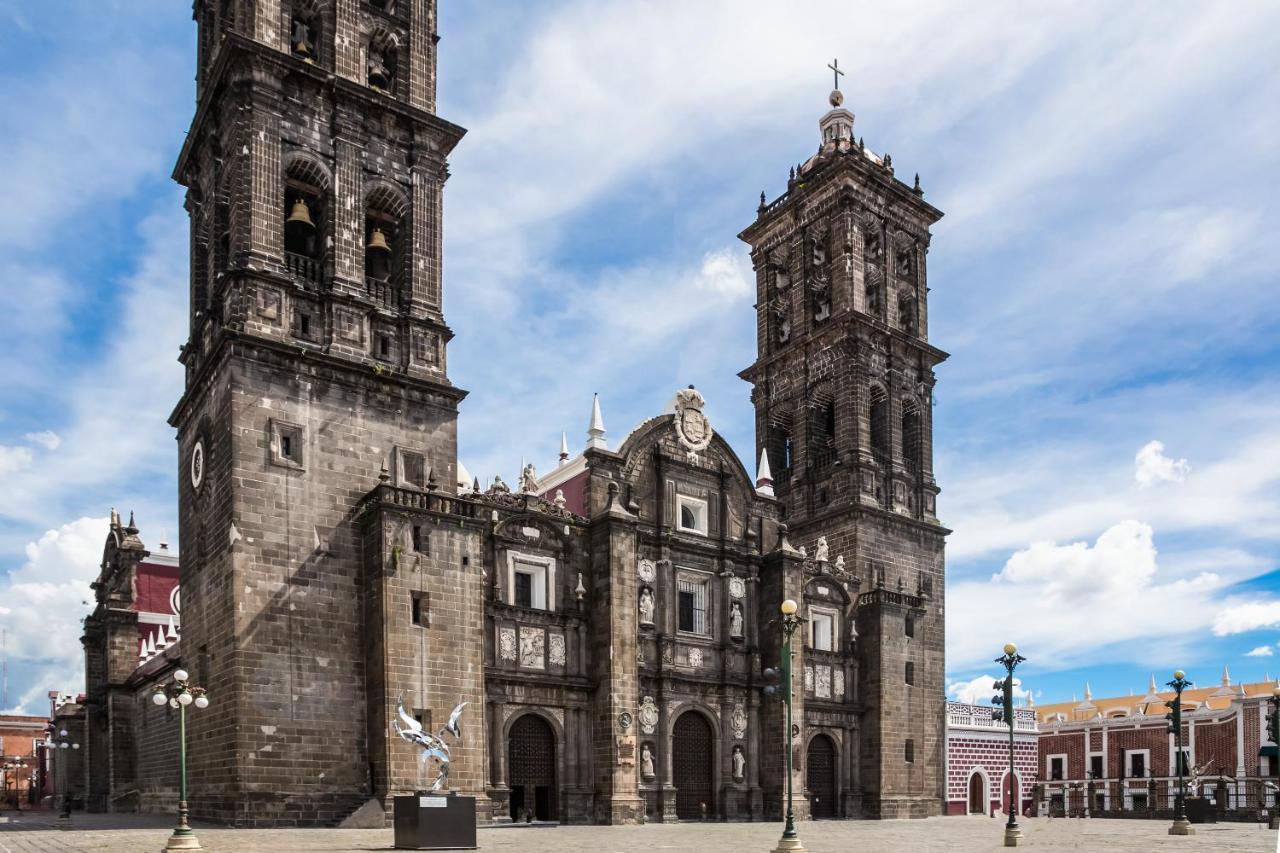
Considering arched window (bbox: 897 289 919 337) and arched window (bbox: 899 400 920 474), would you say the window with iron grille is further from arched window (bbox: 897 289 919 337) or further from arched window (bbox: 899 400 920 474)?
arched window (bbox: 897 289 919 337)

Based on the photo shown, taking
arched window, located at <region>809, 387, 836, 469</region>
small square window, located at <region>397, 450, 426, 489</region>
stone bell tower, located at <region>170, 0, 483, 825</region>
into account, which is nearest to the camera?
stone bell tower, located at <region>170, 0, 483, 825</region>

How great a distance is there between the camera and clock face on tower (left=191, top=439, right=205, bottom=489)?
1367 inches

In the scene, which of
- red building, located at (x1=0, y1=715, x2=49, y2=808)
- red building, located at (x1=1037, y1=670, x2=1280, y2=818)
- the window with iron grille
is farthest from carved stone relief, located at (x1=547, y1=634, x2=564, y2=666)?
red building, located at (x1=0, y1=715, x2=49, y2=808)

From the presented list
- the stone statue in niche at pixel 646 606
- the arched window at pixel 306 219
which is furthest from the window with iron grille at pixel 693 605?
the arched window at pixel 306 219

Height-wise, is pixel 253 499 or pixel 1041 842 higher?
pixel 253 499

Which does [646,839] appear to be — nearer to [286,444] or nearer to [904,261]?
[286,444]

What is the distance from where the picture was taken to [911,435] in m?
53.9

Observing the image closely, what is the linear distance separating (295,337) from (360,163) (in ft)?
21.5

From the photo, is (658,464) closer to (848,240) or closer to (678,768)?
(678,768)

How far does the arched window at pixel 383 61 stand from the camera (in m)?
39.0

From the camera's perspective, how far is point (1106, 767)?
71.9 metres

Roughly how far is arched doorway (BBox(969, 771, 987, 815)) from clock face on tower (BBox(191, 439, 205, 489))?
36.3m

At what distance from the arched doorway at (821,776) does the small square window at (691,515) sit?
9.91 metres

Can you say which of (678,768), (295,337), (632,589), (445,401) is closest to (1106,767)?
(678,768)
